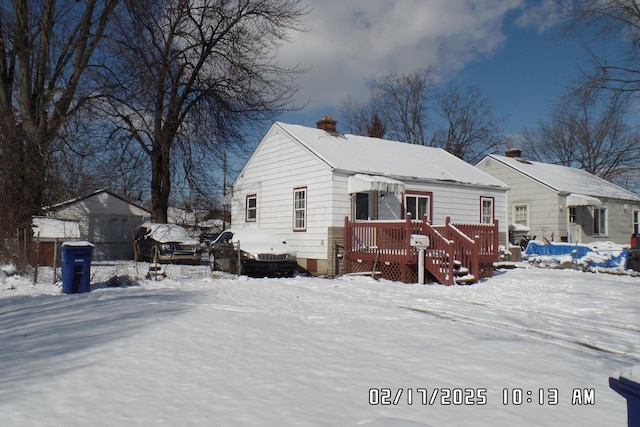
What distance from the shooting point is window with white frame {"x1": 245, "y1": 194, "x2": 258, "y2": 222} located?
69.2 ft

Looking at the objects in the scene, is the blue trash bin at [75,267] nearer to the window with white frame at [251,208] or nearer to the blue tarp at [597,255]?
the window with white frame at [251,208]

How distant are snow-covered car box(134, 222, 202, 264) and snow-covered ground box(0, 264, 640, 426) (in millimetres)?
8625

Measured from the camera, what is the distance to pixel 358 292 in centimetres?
1222

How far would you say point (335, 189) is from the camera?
16656 mm

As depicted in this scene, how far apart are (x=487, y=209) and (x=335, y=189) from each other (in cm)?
796

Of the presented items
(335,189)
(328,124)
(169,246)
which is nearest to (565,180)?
(328,124)

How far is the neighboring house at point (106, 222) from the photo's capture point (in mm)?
23734

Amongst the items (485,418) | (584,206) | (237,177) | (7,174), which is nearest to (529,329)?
(485,418)

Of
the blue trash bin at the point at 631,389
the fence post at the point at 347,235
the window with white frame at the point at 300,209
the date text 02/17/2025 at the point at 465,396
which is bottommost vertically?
the date text 02/17/2025 at the point at 465,396

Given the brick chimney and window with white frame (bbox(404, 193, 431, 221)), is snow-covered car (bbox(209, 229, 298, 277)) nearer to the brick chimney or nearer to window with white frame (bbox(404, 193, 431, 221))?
window with white frame (bbox(404, 193, 431, 221))

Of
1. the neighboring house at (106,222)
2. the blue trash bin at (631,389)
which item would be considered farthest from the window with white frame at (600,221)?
the blue trash bin at (631,389)

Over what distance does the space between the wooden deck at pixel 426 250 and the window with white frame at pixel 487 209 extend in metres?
5.50

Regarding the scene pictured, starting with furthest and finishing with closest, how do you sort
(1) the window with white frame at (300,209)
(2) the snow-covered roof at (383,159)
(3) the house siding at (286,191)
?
(1) the window with white frame at (300,209) < (2) the snow-covered roof at (383,159) < (3) the house siding at (286,191)

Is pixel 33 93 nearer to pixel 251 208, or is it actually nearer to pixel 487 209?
pixel 251 208
